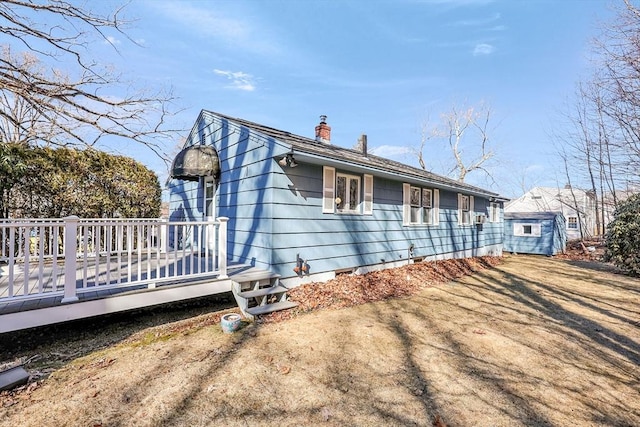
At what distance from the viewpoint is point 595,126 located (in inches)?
708

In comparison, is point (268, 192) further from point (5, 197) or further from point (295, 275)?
point (5, 197)

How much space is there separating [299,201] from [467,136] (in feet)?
84.2

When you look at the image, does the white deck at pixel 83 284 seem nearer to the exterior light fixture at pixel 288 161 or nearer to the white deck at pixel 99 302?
the white deck at pixel 99 302

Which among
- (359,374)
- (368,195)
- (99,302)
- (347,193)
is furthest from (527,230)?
(99,302)

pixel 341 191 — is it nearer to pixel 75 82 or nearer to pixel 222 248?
pixel 222 248

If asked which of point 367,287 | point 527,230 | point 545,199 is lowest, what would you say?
point 367,287

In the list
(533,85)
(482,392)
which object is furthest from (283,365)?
(533,85)

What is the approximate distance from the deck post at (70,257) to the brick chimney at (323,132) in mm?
7487

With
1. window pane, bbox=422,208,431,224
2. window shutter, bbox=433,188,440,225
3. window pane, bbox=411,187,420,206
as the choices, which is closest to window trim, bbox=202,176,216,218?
window pane, bbox=411,187,420,206

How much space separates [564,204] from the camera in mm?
26281

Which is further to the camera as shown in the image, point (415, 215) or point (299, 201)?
point (415, 215)

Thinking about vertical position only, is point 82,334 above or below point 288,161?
below

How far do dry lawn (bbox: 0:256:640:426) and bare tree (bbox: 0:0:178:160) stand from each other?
590 cm

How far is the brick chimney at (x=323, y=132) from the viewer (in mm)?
10047
